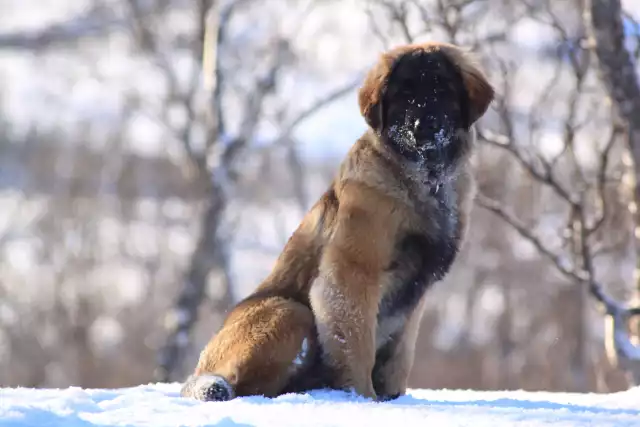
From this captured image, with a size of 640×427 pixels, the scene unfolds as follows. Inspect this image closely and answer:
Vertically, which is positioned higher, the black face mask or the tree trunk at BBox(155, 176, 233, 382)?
the black face mask

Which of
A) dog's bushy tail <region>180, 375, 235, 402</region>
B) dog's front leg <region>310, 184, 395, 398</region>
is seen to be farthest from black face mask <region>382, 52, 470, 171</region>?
dog's bushy tail <region>180, 375, 235, 402</region>

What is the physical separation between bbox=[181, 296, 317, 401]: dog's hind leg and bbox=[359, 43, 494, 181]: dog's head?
1109 millimetres

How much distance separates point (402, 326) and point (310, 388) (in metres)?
0.74

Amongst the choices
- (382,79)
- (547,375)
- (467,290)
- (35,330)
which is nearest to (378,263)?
(382,79)

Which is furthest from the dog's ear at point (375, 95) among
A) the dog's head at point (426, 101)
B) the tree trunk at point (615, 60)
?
the tree trunk at point (615, 60)

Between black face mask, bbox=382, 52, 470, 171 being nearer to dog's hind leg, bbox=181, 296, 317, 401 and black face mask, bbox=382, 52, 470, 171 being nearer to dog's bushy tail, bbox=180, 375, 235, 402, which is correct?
dog's hind leg, bbox=181, 296, 317, 401

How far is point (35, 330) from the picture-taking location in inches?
1017

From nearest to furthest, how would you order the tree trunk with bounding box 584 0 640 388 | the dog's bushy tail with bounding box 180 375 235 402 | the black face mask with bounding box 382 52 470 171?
the dog's bushy tail with bounding box 180 375 235 402 → the black face mask with bounding box 382 52 470 171 → the tree trunk with bounding box 584 0 640 388

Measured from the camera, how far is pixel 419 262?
4.55 m

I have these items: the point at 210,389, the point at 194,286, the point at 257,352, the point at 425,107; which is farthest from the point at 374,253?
the point at 194,286

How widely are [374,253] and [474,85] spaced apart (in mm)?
1223

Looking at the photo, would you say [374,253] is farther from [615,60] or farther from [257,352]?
[615,60]

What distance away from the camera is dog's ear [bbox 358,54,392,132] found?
4770 millimetres

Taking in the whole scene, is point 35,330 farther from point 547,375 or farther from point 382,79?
point 382,79
